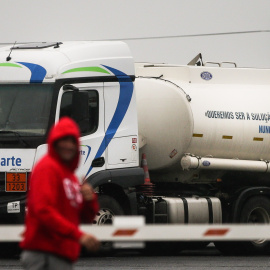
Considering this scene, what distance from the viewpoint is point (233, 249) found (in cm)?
1759

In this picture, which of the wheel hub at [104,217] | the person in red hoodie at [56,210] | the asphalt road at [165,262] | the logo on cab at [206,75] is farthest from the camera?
the logo on cab at [206,75]

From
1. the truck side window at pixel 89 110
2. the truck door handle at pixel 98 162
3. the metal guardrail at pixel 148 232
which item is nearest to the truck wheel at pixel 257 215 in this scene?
the truck door handle at pixel 98 162

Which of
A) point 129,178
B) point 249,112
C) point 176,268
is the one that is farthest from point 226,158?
point 176,268

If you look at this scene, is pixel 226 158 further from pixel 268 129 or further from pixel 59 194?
pixel 59 194

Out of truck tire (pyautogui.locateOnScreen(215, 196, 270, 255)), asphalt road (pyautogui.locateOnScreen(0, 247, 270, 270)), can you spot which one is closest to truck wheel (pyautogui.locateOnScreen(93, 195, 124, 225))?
asphalt road (pyautogui.locateOnScreen(0, 247, 270, 270))

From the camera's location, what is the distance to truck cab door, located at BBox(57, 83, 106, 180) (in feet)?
49.8

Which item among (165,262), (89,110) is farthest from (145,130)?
(165,262)

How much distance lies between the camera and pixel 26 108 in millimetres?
15375

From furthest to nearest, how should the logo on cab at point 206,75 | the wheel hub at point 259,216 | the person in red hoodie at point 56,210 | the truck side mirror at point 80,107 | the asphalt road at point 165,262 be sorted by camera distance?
the logo on cab at point 206,75 → the wheel hub at point 259,216 → the truck side mirror at point 80,107 → the asphalt road at point 165,262 → the person in red hoodie at point 56,210

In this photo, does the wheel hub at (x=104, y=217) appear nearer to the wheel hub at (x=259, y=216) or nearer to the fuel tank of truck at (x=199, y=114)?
the fuel tank of truck at (x=199, y=114)

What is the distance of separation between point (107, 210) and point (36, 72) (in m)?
2.48

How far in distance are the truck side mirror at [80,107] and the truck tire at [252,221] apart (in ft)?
12.6

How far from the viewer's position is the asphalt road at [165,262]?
585 inches

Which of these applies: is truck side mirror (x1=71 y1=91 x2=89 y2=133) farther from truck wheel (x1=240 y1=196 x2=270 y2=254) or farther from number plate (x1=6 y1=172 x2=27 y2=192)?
truck wheel (x1=240 y1=196 x2=270 y2=254)
